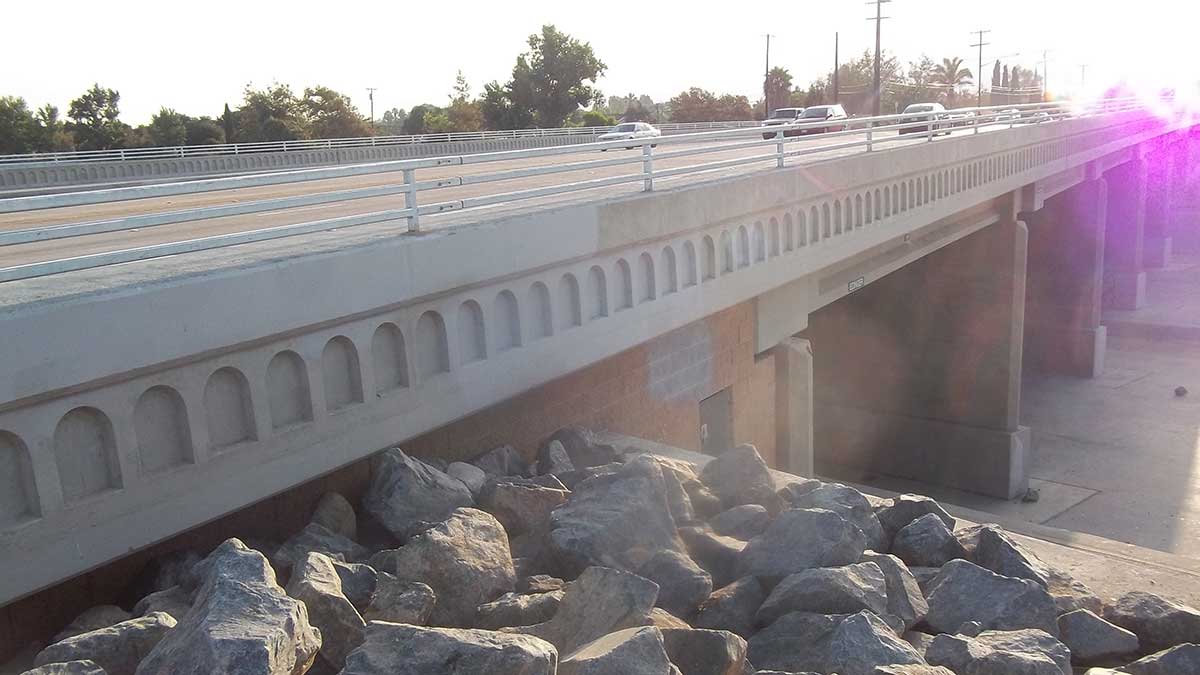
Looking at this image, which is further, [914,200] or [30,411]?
[914,200]

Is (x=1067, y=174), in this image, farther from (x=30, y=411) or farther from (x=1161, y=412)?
(x=30, y=411)

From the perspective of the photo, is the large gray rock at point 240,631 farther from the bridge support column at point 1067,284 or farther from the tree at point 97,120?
the tree at point 97,120

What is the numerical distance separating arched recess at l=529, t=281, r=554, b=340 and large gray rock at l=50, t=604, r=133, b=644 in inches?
143

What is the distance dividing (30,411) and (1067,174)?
32808 mm

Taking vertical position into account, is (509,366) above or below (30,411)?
below

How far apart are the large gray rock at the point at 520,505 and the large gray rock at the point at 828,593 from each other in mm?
1439

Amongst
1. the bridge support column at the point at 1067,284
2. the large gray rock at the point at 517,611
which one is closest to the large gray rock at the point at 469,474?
the large gray rock at the point at 517,611

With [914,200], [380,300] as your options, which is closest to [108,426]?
[380,300]

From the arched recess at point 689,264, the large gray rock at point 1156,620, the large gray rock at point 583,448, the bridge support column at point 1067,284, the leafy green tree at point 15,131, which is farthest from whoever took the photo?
the leafy green tree at point 15,131

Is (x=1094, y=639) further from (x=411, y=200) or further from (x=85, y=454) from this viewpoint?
(x=85, y=454)

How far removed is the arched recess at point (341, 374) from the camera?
6.15m

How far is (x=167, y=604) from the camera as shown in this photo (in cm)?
467

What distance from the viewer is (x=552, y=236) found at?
25.6 feet

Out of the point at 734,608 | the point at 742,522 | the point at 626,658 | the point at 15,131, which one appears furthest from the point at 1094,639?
the point at 15,131
